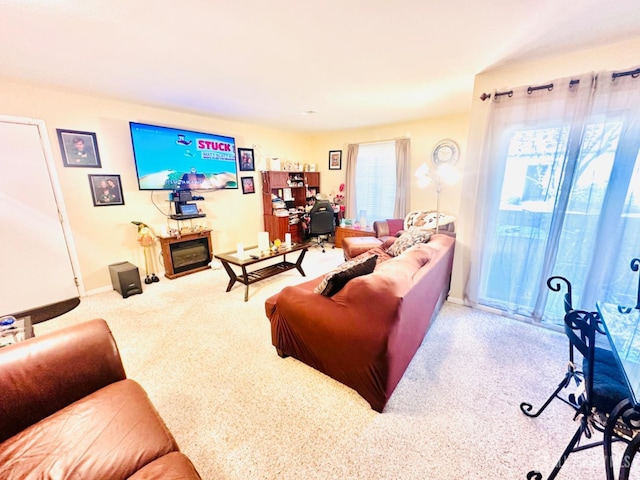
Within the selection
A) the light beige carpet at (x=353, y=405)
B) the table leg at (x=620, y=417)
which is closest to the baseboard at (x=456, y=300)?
the light beige carpet at (x=353, y=405)

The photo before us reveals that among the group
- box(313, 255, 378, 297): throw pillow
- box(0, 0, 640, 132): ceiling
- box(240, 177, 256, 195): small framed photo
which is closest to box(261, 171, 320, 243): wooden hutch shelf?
box(240, 177, 256, 195): small framed photo

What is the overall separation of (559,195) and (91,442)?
3401 millimetres

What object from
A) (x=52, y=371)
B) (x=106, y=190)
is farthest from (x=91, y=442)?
(x=106, y=190)

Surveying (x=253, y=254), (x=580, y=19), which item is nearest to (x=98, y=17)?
(x=253, y=254)

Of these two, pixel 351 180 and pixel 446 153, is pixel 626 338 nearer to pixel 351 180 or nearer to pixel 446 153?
pixel 446 153

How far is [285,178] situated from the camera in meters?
5.16

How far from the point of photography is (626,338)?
1.24m

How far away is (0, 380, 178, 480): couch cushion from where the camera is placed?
85 cm

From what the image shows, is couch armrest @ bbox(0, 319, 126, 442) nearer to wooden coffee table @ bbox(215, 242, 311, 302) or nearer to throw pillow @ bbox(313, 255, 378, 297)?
throw pillow @ bbox(313, 255, 378, 297)

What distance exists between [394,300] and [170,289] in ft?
10.3

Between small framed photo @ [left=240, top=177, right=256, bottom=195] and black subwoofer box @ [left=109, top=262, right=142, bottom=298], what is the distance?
2.22 m

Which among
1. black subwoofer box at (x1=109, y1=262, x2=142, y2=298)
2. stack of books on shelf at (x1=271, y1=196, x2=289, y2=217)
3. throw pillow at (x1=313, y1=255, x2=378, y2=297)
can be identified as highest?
stack of books on shelf at (x1=271, y1=196, x2=289, y2=217)

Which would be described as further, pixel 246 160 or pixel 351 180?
pixel 351 180

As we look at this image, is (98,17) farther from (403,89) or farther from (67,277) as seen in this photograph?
(67,277)
